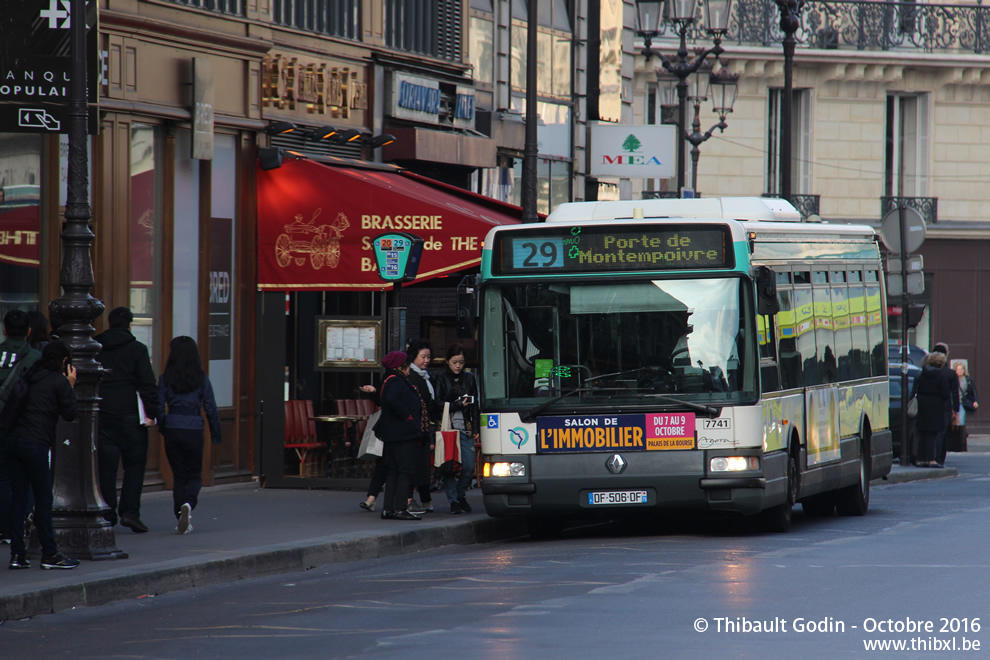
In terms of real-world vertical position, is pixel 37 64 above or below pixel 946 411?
above

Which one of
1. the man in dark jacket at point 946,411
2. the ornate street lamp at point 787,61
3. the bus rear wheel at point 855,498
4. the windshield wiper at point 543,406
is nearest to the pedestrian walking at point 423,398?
the windshield wiper at point 543,406

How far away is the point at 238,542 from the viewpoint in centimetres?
1258

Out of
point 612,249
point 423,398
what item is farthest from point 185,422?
point 612,249

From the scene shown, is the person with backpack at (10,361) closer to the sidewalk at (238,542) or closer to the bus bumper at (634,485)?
the sidewalk at (238,542)

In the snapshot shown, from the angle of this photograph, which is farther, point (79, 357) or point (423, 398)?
point (423, 398)

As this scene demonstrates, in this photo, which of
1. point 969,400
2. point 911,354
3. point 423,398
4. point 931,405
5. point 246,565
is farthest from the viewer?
point 911,354

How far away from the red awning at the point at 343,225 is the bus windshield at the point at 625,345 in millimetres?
3322

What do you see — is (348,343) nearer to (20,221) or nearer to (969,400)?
(20,221)

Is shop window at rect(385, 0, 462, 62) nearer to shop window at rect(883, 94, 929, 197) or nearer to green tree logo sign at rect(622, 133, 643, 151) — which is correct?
green tree logo sign at rect(622, 133, 643, 151)

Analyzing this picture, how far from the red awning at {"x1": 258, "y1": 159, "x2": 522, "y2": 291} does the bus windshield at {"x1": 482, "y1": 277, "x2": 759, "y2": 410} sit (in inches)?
131

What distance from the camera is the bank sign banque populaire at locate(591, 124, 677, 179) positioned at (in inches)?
907

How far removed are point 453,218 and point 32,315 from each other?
19.6 feet

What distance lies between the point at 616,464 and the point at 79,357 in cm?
438

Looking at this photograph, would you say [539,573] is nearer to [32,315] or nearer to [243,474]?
[32,315]
